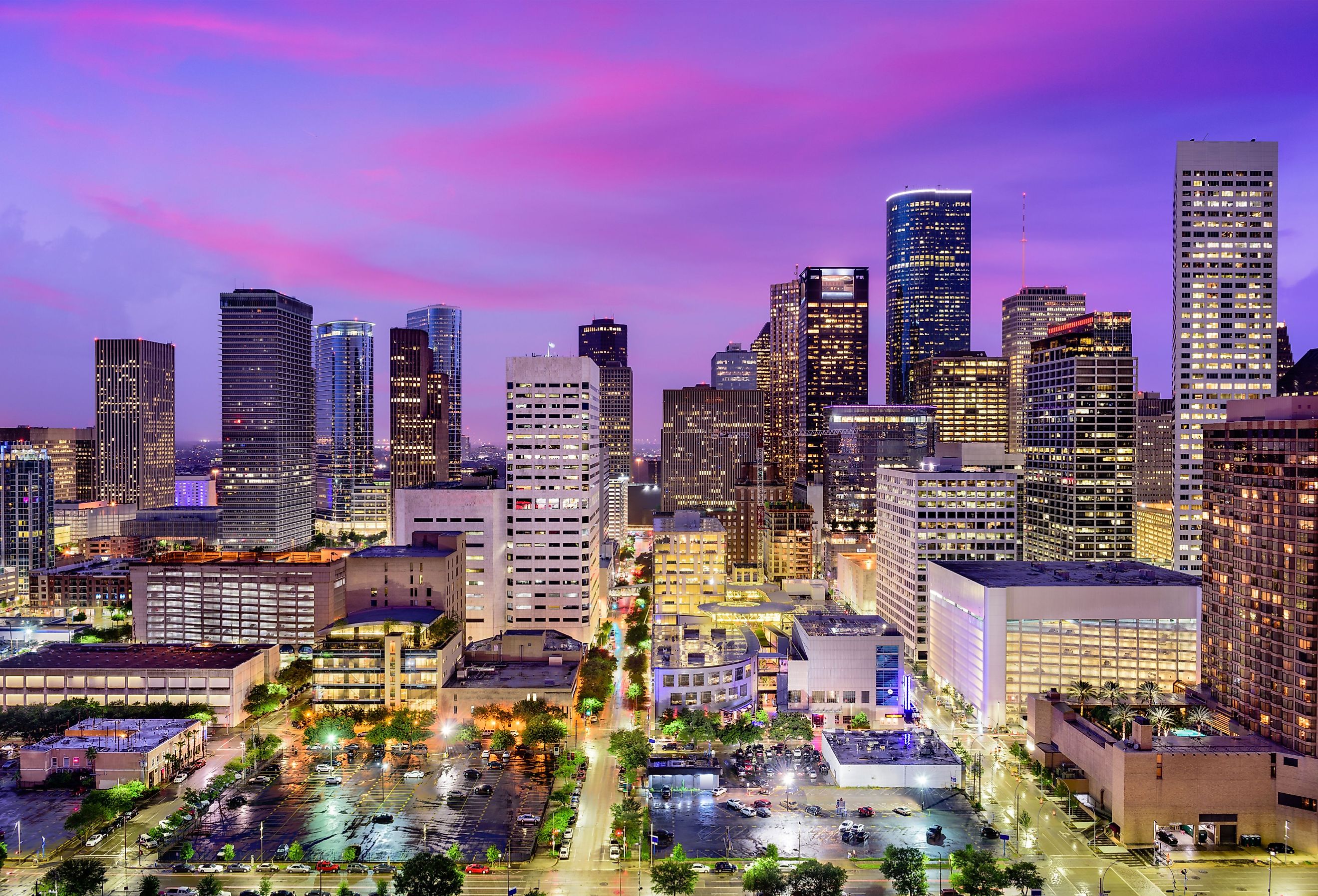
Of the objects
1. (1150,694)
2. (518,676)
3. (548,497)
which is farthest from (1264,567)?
(548,497)

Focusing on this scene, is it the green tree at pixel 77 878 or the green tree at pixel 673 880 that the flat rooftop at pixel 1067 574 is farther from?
the green tree at pixel 77 878

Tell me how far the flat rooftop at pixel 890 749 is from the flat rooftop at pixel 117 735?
85374 mm

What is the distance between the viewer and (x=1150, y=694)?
374ft

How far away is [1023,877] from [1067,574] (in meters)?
73.5

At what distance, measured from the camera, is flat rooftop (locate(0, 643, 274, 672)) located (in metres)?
133

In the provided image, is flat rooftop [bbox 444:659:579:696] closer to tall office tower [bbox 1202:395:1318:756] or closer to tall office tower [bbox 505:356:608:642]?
tall office tower [bbox 505:356:608:642]

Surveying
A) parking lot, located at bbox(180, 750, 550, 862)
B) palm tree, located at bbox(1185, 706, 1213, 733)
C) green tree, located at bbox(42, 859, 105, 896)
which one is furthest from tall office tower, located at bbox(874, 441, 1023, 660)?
green tree, located at bbox(42, 859, 105, 896)

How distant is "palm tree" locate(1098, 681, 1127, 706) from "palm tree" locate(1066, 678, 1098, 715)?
5.32 feet

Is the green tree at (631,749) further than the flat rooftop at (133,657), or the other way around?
the flat rooftop at (133,657)

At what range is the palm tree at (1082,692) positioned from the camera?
115688 mm

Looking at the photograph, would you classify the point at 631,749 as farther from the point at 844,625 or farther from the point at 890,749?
the point at 844,625

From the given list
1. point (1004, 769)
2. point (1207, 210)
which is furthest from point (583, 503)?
point (1207, 210)

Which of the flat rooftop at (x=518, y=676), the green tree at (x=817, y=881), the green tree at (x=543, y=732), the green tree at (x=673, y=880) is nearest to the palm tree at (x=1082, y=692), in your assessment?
the green tree at (x=817, y=881)

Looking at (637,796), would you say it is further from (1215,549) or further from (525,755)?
(1215,549)
